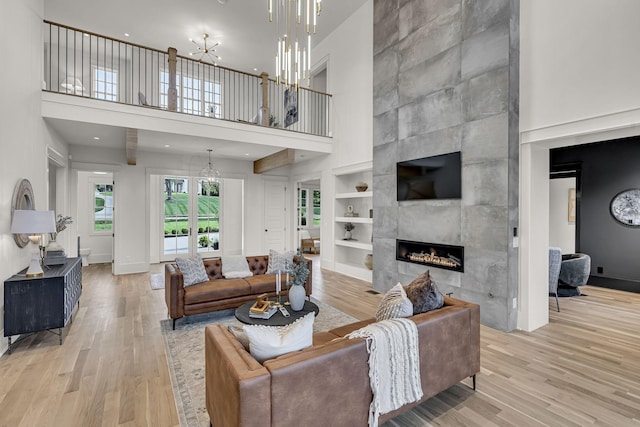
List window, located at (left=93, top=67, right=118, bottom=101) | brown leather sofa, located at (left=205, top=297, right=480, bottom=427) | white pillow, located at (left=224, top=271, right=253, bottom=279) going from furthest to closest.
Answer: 1. window, located at (left=93, top=67, right=118, bottom=101)
2. white pillow, located at (left=224, top=271, right=253, bottom=279)
3. brown leather sofa, located at (left=205, top=297, right=480, bottom=427)

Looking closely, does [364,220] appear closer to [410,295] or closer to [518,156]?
[518,156]

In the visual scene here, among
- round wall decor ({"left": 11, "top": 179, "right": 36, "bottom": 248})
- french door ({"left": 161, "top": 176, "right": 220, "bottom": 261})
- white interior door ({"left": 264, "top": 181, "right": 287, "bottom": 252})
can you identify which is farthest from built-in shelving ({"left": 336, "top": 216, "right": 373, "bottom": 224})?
round wall decor ({"left": 11, "top": 179, "right": 36, "bottom": 248})

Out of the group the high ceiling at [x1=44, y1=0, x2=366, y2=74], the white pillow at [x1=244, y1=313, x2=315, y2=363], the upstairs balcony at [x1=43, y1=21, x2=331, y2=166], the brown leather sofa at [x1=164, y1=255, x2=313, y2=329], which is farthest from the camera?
the high ceiling at [x1=44, y1=0, x2=366, y2=74]

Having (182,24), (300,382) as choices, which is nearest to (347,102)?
(182,24)

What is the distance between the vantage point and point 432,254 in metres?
4.63

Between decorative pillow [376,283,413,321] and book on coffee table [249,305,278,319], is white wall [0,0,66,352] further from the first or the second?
decorative pillow [376,283,413,321]

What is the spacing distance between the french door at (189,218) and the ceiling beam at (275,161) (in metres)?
1.67

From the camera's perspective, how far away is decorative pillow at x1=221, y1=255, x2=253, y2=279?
4.58 m

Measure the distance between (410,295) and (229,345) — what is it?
1526mm

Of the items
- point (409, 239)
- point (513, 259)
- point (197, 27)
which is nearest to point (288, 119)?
point (197, 27)

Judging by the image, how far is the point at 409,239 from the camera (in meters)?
5.01

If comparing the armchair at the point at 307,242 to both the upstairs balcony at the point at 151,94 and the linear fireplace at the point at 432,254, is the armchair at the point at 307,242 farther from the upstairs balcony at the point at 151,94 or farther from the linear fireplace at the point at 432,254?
the linear fireplace at the point at 432,254

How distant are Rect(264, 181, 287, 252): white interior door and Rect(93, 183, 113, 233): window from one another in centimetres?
437

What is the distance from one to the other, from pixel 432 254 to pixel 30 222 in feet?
16.8
